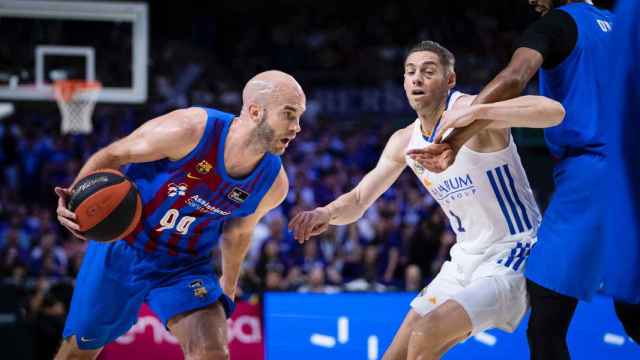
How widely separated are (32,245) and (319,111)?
17.5 ft

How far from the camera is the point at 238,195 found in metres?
4.18

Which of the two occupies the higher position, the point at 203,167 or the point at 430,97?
the point at 430,97

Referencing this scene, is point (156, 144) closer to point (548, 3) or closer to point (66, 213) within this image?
point (66, 213)

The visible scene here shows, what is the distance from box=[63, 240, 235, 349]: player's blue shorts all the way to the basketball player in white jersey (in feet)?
2.06

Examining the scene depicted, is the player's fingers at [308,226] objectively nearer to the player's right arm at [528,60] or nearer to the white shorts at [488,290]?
the white shorts at [488,290]

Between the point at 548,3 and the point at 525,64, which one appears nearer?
the point at 525,64

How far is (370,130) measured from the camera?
44.2 feet

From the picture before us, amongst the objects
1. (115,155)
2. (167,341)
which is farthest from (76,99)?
(115,155)

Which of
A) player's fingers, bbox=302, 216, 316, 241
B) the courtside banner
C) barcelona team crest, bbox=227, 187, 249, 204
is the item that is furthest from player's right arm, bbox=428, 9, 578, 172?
the courtside banner

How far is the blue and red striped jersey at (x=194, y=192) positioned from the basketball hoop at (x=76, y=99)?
5.81m

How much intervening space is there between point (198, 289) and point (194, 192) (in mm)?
485

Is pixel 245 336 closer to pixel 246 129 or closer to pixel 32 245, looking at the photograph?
pixel 246 129

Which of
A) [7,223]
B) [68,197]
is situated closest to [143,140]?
[68,197]

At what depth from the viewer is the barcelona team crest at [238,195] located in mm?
4160
